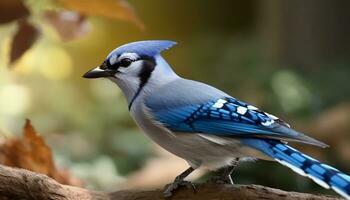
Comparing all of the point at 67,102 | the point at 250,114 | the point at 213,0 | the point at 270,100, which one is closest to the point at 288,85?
the point at 270,100

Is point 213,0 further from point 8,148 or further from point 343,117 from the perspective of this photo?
point 8,148

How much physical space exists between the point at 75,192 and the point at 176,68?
1.65m

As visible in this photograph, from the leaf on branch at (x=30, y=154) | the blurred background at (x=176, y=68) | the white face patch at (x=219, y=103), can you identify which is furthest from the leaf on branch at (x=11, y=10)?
the white face patch at (x=219, y=103)

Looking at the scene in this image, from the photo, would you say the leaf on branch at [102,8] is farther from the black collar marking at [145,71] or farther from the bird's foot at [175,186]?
the bird's foot at [175,186]

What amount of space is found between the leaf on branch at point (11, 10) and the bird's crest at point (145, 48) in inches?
5.3

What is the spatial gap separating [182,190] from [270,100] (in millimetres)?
976

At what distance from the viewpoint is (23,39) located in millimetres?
750

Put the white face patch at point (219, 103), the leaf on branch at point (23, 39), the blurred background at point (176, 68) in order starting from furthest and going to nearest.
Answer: the blurred background at point (176, 68), the leaf on branch at point (23, 39), the white face patch at point (219, 103)

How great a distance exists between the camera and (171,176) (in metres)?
1.27

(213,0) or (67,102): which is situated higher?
(213,0)

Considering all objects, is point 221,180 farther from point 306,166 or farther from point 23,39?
point 23,39

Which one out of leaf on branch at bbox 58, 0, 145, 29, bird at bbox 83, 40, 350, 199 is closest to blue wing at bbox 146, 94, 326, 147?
bird at bbox 83, 40, 350, 199

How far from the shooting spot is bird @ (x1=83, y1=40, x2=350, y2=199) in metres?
0.61

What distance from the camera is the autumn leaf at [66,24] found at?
2.53ft
